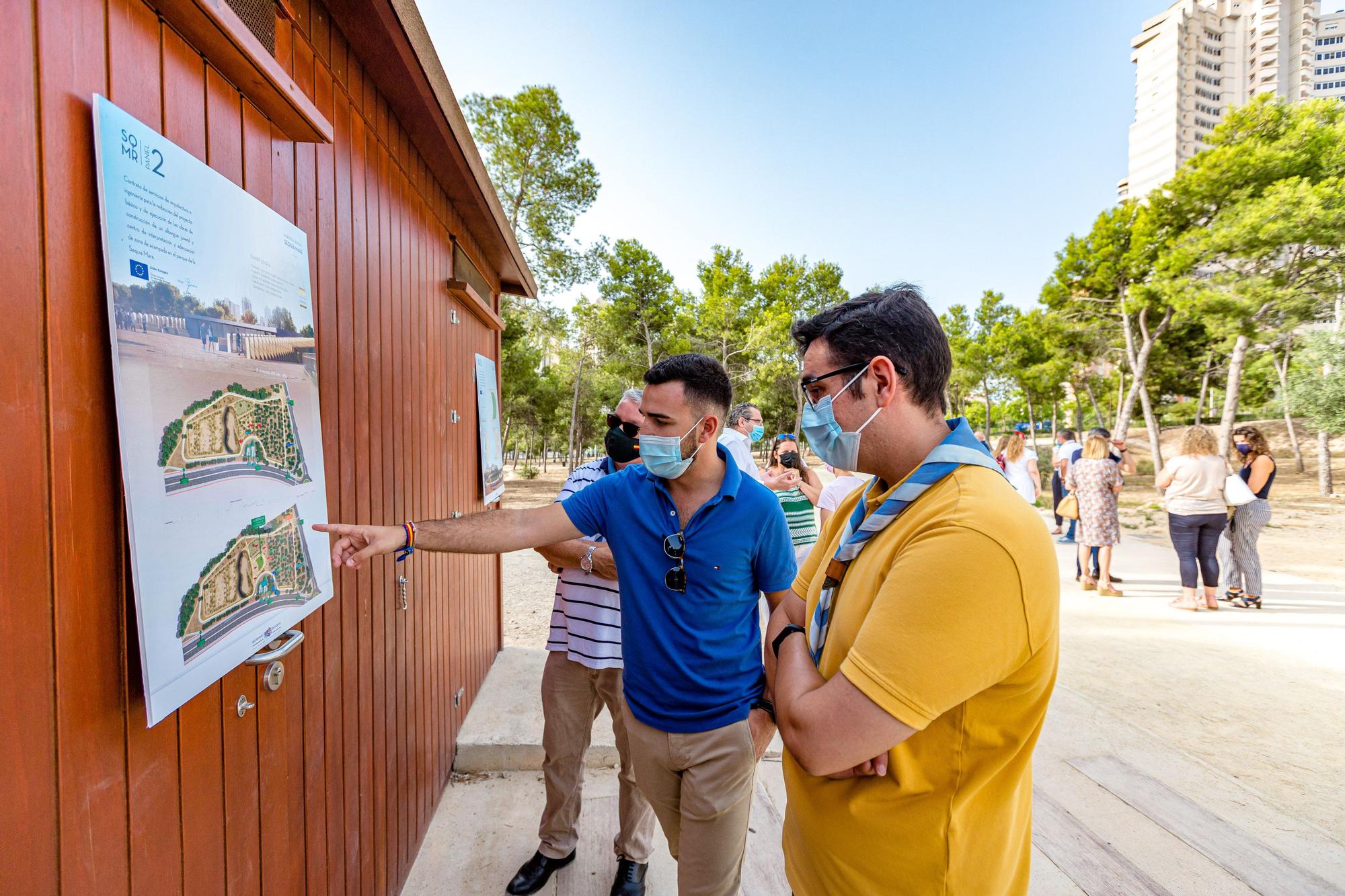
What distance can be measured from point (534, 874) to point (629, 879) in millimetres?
415

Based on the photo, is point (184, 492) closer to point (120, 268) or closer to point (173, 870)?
point (120, 268)

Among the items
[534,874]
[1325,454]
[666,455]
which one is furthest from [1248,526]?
[1325,454]

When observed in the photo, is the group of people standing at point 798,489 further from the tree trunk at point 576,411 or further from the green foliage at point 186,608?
the tree trunk at point 576,411

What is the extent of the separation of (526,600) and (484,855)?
4.92 metres

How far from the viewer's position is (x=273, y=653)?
1.39m

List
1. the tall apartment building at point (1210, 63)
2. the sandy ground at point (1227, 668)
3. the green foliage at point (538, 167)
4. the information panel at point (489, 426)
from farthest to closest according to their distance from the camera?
the tall apartment building at point (1210, 63) → the green foliage at point (538, 167) → the information panel at point (489, 426) → the sandy ground at point (1227, 668)

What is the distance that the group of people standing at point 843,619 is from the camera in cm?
97

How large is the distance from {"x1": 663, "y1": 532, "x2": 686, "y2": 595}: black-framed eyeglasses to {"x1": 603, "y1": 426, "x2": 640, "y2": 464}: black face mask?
954 mm

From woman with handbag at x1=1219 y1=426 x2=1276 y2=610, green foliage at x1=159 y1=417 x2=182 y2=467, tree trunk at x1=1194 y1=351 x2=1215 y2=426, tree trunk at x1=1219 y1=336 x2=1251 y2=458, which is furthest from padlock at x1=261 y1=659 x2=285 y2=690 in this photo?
tree trunk at x1=1194 y1=351 x2=1215 y2=426

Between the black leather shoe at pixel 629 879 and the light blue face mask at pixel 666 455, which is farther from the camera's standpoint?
the black leather shoe at pixel 629 879

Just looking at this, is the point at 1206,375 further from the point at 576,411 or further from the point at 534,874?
the point at 534,874

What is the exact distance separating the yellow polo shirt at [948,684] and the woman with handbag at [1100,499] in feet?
22.5

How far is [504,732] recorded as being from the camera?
349 cm

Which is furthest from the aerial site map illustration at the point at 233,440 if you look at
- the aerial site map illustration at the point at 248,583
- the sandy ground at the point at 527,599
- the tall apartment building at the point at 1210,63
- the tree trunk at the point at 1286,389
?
the tall apartment building at the point at 1210,63
